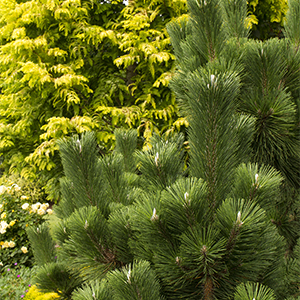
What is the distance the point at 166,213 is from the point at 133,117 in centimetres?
476

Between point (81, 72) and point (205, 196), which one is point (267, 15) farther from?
point (205, 196)

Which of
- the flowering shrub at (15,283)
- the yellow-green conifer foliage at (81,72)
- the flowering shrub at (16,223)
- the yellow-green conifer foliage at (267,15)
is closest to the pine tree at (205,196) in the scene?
the flowering shrub at (15,283)

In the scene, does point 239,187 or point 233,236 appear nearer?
point 233,236

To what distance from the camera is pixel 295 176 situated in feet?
4.63

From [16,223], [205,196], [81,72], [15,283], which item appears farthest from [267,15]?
[15,283]

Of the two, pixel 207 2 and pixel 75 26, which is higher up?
pixel 75 26

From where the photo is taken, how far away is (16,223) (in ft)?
14.8

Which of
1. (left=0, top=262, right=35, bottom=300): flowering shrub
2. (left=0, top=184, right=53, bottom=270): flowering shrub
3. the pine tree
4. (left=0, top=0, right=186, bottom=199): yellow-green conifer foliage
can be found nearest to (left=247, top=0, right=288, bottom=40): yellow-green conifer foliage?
(left=0, top=0, right=186, bottom=199): yellow-green conifer foliage

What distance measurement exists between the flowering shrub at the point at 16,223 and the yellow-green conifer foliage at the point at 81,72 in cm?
102

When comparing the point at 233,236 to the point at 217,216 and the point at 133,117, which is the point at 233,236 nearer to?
the point at 217,216

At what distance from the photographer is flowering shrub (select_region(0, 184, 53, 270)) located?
4.36 metres

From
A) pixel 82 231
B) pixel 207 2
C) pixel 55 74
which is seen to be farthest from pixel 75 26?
pixel 82 231

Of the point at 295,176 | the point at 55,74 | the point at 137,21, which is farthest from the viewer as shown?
the point at 55,74

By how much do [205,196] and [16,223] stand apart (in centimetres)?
430
